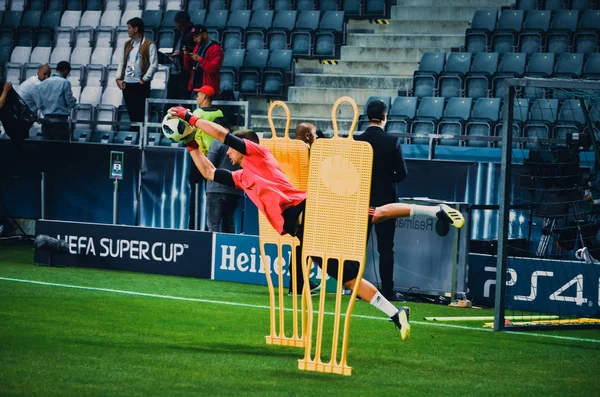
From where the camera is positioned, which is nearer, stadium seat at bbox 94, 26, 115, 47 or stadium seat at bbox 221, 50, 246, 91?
stadium seat at bbox 221, 50, 246, 91

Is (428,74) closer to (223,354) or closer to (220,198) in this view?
(220,198)

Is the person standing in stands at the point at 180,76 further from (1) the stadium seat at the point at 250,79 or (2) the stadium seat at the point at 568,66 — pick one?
(2) the stadium seat at the point at 568,66

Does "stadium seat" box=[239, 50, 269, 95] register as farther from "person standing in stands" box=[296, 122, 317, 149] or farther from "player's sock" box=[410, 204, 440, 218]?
"player's sock" box=[410, 204, 440, 218]

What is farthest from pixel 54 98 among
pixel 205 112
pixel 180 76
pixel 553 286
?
pixel 553 286

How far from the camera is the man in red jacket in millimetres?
17359

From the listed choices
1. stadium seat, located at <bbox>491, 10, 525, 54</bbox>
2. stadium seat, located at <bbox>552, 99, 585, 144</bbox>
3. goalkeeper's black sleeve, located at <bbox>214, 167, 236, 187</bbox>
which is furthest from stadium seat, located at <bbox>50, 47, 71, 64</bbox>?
goalkeeper's black sleeve, located at <bbox>214, 167, 236, 187</bbox>

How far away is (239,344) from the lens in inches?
366

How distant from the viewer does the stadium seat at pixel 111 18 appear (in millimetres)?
23844

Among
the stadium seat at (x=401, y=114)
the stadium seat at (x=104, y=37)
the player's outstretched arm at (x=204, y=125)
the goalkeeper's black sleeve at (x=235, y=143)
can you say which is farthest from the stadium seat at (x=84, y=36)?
the goalkeeper's black sleeve at (x=235, y=143)

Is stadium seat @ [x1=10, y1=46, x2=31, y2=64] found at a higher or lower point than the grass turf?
higher

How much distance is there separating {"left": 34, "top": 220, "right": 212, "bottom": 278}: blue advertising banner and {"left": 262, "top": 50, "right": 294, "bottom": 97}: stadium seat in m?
6.55

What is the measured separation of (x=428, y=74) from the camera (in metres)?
19.4

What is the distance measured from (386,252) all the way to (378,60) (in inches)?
369

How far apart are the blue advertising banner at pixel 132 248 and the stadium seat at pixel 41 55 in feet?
29.0
